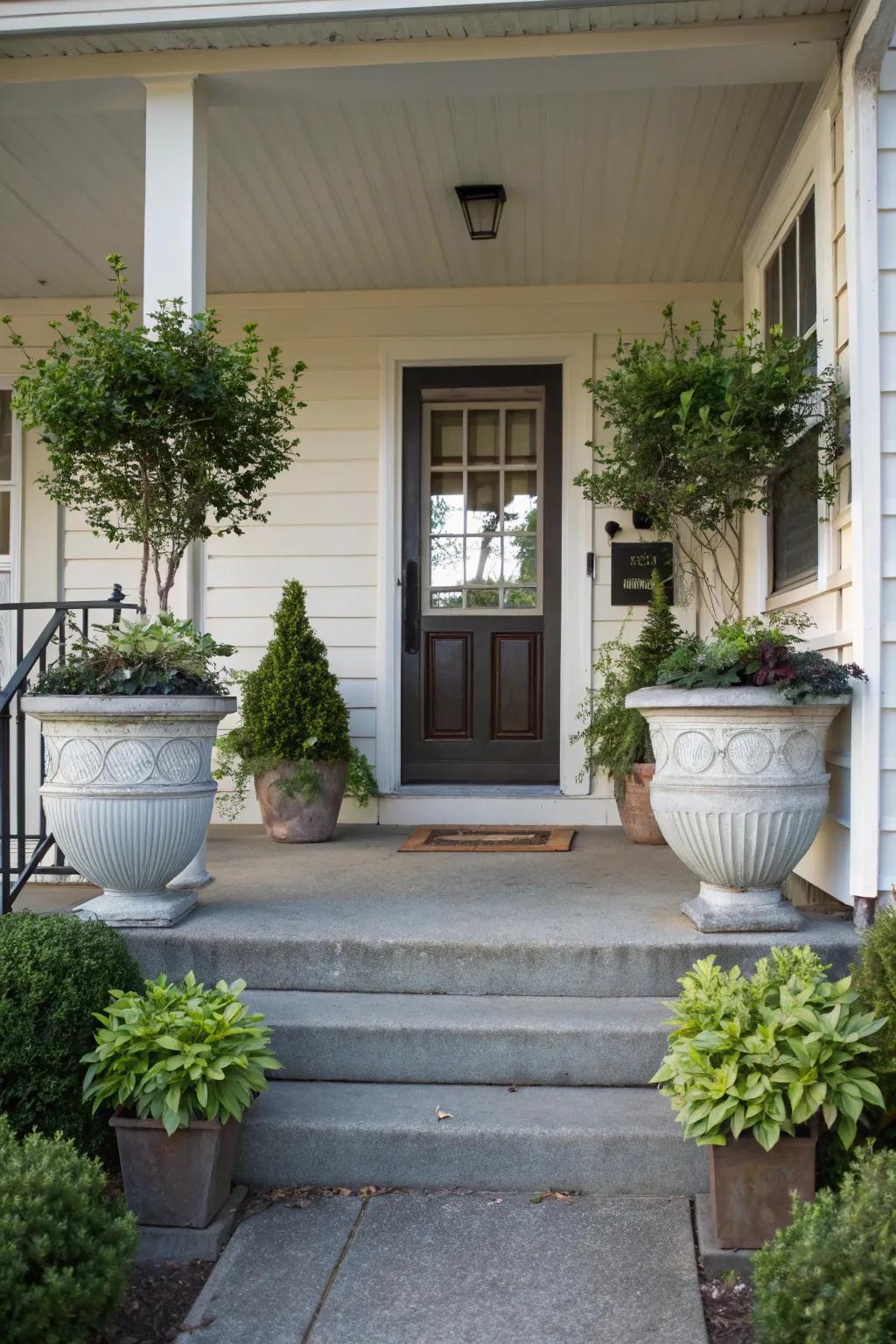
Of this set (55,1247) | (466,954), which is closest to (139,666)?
(466,954)

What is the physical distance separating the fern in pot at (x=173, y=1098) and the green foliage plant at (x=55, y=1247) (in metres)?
0.23

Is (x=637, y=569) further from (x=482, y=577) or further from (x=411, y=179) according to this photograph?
(x=411, y=179)

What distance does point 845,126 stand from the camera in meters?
3.07

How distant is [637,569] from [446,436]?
1141mm

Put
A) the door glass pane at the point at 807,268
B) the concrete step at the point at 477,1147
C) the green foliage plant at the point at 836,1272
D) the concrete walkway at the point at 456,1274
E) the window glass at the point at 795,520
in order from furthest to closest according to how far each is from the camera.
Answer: the door glass pane at the point at 807,268
the window glass at the point at 795,520
the concrete step at the point at 477,1147
the concrete walkway at the point at 456,1274
the green foliage plant at the point at 836,1272

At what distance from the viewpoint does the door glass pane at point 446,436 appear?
5.28 m

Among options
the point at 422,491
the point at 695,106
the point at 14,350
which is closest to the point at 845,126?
the point at 695,106

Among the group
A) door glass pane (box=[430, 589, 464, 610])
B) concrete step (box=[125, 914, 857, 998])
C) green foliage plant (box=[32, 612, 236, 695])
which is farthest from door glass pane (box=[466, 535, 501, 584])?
concrete step (box=[125, 914, 857, 998])

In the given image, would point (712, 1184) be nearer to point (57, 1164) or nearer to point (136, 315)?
point (57, 1164)

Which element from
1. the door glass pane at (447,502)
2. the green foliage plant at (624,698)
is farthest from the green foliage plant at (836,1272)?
the door glass pane at (447,502)

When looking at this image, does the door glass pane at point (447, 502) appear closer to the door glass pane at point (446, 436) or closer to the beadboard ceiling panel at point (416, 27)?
the door glass pane at point (446, 436)

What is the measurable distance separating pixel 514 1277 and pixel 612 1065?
65 centimetres

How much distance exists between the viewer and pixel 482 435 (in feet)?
17.3

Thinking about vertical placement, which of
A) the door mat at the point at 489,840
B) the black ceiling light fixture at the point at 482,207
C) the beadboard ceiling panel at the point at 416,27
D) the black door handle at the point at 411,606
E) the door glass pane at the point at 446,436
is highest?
the beadboard ceiling panel at the point at 416,27
